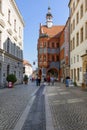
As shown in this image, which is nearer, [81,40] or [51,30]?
[81,40]

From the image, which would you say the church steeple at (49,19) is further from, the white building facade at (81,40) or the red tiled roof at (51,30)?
the white building facade at (81,40)

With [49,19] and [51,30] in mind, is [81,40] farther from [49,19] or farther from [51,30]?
[49,19]

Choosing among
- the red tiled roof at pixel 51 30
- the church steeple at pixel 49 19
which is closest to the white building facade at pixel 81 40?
the red tiled roof at pixel 51 30

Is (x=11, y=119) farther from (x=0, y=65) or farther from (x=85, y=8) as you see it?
(x=85, y=8)

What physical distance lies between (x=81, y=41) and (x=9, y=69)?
10.7 meters

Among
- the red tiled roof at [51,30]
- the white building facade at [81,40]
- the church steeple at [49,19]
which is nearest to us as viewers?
the white building facade at [81,40]

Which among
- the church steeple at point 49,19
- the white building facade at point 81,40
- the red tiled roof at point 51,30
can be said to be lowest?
the white building facade at point 81,40

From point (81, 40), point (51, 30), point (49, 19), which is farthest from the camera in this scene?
point (49, 19)

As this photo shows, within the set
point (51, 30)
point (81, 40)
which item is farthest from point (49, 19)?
Answer: point (81, 40)

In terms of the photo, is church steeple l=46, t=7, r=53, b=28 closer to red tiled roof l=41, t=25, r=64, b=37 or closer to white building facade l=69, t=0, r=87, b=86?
red tiled roof l=41, t=25, r=64, b=37

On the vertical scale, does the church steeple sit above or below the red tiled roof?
above

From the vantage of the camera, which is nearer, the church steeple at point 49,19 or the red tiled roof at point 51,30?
the red tiled roof at point 51,30

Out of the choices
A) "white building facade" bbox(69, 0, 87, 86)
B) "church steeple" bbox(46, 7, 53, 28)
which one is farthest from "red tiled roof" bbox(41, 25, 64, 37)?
"white building facade" bbox(69, 0, 87, 86)

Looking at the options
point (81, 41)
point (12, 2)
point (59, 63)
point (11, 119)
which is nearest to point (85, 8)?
point (81, 41)
